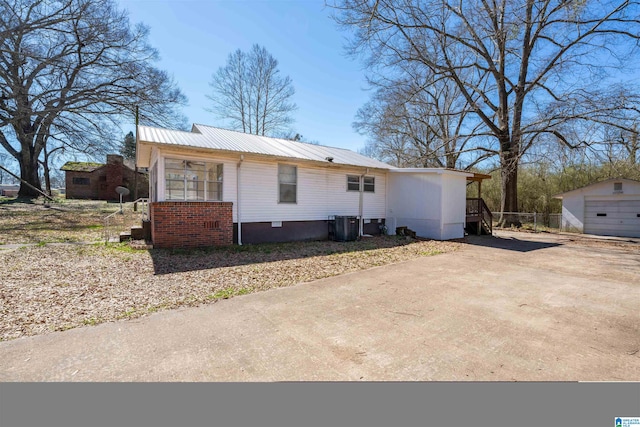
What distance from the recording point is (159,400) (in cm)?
224

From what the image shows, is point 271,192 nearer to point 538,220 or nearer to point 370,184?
point 370,184

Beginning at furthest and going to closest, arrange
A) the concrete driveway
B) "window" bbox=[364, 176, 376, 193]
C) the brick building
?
the brick building, "window" bbox=[364, 176, 376, 193], the concrete driveway

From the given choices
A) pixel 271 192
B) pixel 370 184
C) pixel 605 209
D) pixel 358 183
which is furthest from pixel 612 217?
pixel 271 192

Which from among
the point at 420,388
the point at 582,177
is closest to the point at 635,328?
the point at 420,388

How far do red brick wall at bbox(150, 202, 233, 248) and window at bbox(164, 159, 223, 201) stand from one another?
0.62 m

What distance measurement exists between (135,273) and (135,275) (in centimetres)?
16

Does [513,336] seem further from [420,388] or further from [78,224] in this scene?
[78,224]

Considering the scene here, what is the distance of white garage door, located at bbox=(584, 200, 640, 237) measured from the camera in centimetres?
1461

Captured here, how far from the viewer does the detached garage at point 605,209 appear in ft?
47.8

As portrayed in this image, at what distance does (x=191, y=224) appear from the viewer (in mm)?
8523

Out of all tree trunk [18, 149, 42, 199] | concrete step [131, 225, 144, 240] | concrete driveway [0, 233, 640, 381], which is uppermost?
tree trunk [18, 149, 42, 199]

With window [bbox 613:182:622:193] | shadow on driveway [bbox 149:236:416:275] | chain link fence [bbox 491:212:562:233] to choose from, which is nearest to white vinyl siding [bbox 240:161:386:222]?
shadow on driveway [bbox 149:236:416:275]

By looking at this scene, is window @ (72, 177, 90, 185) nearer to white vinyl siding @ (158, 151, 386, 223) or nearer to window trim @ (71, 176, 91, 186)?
window trim @ (71, 176, 91, 186)

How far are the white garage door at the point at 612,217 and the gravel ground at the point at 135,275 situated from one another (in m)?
12.1
